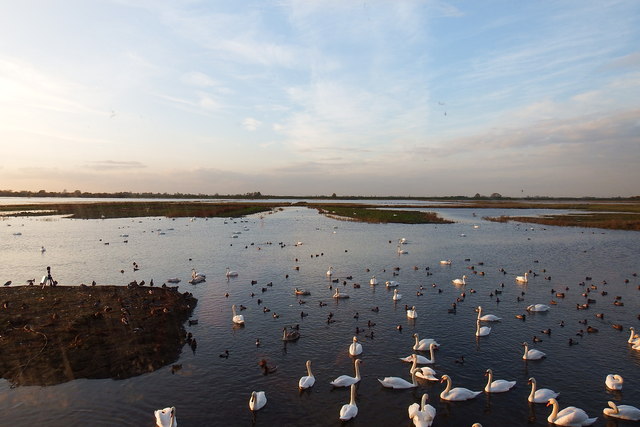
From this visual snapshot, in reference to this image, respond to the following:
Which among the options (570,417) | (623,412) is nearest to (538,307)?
(623,412)

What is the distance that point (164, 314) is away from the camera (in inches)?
853

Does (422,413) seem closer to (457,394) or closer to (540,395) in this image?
(457,394)

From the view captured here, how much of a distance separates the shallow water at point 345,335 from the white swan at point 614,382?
0.93 ft

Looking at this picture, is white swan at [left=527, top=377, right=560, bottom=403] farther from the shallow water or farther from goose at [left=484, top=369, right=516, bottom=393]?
goose at [left=484, top=369, right=516, bottom=393]

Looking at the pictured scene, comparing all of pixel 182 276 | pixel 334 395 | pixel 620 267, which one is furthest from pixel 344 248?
pixel 334 395

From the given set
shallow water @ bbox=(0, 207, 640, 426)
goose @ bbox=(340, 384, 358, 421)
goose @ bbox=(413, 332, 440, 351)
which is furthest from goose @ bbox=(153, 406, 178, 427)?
goose @ bbox=(413, 332, 440, 351)

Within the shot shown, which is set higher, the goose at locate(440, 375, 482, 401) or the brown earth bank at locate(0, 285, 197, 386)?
the brown earth bank at locate(0, 285, 197, 386)

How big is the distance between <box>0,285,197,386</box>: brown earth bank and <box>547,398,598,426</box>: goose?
14.4 metres

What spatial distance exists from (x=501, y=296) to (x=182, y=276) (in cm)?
2462

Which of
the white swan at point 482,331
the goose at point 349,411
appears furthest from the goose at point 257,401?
the white swan at point 482,331

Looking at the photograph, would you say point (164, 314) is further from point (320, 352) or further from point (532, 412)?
point (532, 412)

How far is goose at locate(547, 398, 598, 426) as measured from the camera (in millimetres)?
12547

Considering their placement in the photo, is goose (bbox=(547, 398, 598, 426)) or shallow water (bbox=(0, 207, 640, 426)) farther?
shallow water (bbox=(0, 207, 640, 426))

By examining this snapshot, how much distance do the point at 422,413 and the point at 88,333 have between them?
15.3 metres
